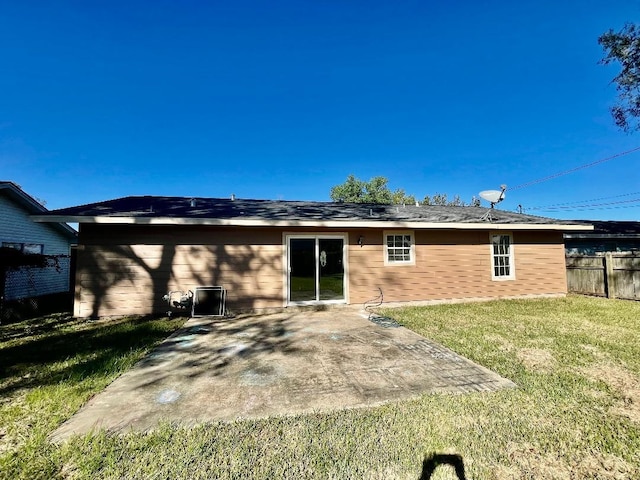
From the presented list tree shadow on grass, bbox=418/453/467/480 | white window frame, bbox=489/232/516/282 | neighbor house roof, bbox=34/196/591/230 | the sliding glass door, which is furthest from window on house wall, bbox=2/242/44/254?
white window frame, bbox=489/232/516/282

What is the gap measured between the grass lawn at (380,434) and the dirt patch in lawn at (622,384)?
0.5 inches

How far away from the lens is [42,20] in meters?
7.75

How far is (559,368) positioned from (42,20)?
13.8 meters

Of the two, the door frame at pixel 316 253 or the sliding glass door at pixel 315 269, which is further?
the sliding glass door at pixel 315 269

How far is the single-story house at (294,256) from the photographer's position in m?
6.70

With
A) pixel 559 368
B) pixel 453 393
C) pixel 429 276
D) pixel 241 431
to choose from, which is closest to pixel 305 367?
pixel 241 431

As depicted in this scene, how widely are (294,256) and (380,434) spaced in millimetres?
5606

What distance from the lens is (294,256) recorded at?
759cm

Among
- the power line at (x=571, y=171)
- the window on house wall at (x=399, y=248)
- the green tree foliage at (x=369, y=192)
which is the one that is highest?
the green tree foliage at (x=369, y=192)

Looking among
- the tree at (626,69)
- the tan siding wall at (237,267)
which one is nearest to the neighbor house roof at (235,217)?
the tan siding wall at (237,267)

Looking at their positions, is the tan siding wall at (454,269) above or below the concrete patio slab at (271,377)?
above

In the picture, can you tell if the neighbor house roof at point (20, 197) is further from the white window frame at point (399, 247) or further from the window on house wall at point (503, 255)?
the window on house wall at point (503, 255)

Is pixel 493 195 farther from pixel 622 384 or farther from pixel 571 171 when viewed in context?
pixel 571 171

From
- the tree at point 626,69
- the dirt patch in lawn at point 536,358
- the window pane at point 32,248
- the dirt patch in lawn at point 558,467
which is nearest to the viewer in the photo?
the dirt patch in lawn at point 558,467
